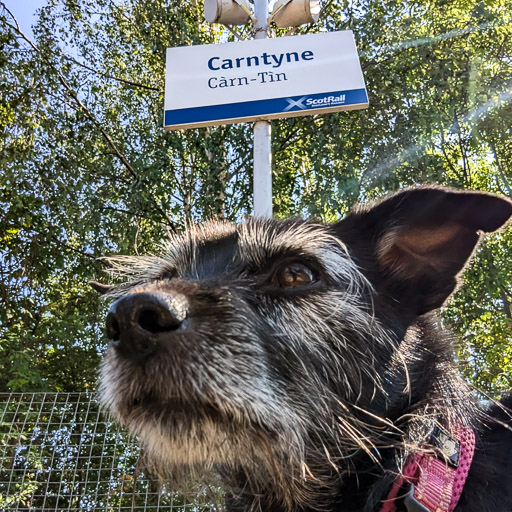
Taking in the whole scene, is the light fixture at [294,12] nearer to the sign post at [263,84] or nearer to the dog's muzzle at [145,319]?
the sign post at [263,84]

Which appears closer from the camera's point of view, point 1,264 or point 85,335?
point 85,335

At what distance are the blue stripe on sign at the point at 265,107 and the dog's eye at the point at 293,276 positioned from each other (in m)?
3.13

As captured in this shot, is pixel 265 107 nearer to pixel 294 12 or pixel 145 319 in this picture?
pixel 294 12

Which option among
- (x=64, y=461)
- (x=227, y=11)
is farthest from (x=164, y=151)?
(x=64, y=461)

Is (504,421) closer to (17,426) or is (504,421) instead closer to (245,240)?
(245,240)

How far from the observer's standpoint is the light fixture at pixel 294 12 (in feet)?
17.0

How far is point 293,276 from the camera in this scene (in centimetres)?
192

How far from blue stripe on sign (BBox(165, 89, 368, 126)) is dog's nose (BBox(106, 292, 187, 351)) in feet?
12.0

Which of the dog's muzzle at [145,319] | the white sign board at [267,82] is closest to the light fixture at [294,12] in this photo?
the white sign board at [267,82]

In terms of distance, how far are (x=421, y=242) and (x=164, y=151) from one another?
6.34 m

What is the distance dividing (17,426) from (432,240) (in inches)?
229

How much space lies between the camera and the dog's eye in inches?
75.2

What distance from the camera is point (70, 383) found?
9.31 meters

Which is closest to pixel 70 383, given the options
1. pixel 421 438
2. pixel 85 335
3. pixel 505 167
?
pixel 85 335
